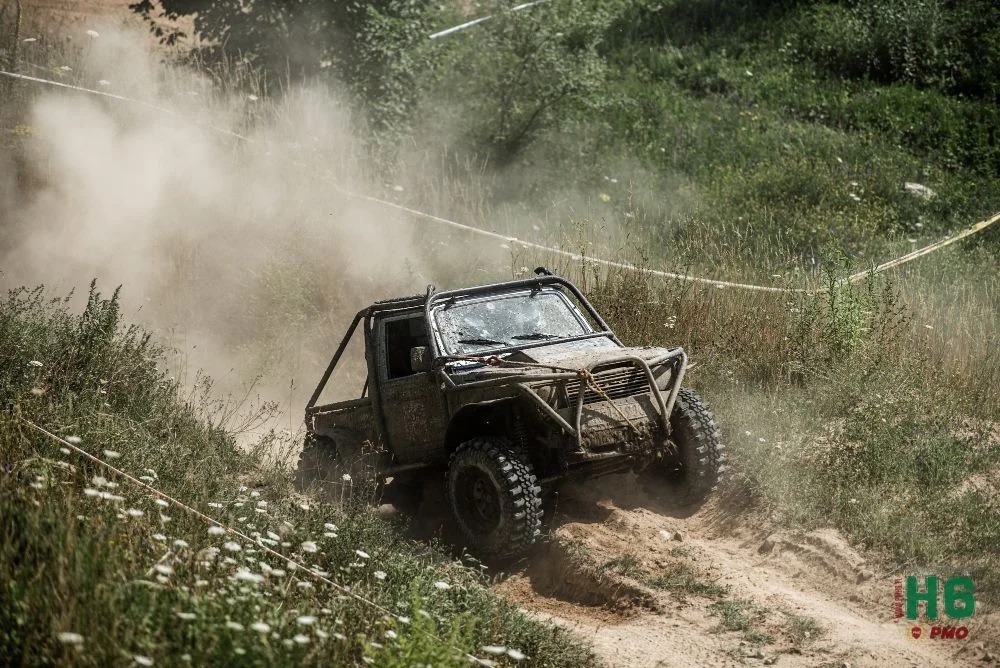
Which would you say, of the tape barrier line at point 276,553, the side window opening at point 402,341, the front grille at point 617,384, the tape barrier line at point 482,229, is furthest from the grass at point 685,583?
the tape barrier line at point 482,229

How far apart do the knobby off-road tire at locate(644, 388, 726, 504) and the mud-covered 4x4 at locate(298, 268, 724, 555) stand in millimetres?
10

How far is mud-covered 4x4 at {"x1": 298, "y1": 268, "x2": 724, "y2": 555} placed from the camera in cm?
741

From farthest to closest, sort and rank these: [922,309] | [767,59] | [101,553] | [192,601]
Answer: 1. [767,59]
2. [922,309]
3. [101,553]
4. [192,601]

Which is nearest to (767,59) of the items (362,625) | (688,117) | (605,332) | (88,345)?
(688,117)

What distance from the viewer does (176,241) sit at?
1364 cm

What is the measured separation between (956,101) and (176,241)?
12948 mm

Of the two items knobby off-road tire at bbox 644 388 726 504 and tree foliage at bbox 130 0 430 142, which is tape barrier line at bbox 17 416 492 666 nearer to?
knobby off-road tire at bbox 644 388 726 504

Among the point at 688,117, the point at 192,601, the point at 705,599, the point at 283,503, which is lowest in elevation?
the point at 705,599

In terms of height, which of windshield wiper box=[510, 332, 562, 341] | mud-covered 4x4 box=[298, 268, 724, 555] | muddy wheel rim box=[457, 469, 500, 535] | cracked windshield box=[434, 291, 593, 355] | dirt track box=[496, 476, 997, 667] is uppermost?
cracked windshield box=[434, 291, 593, 355]

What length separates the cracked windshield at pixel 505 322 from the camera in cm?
833

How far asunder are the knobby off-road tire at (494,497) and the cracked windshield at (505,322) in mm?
947

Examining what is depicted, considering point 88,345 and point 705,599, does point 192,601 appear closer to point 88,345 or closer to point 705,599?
point 705,599

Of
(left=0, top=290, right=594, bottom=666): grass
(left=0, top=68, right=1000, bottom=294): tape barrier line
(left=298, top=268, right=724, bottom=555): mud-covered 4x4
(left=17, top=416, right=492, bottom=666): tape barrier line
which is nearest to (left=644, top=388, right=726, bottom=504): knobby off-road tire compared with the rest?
(left=298, top=268, right=724, bottom=555): mud-covered 4x4

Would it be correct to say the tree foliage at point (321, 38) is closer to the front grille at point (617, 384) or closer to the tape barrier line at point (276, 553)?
the front grille at point (617, 384)
